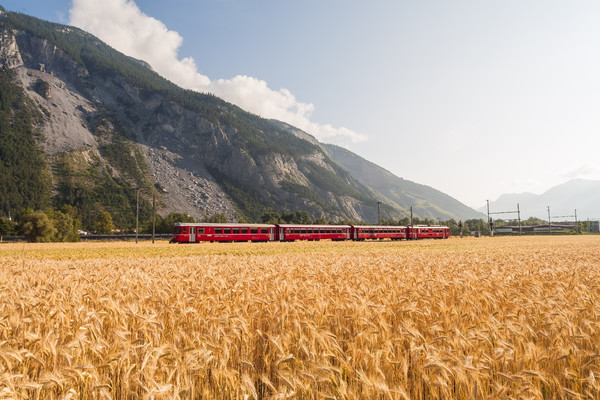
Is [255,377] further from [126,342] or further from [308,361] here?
[126,342]

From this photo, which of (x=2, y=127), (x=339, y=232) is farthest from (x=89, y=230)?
(x=339, y=232)

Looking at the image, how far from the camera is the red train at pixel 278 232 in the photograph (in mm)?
47062

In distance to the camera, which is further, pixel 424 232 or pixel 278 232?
pixel 424 232

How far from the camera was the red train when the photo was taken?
47062 millimetres

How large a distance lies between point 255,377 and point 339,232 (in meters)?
57.4

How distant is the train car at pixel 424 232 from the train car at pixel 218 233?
32.8m

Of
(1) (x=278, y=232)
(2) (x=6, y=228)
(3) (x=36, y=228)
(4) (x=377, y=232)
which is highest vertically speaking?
(2) (x=6, y=228)

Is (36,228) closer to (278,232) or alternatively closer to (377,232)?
(278,232)

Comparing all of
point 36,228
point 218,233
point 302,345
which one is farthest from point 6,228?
point 302,345

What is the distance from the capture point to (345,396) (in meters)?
2.04

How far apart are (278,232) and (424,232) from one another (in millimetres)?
36005

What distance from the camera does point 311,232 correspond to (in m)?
55.9

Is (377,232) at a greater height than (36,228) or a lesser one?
lesser

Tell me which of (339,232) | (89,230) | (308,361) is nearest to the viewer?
(308,361)
